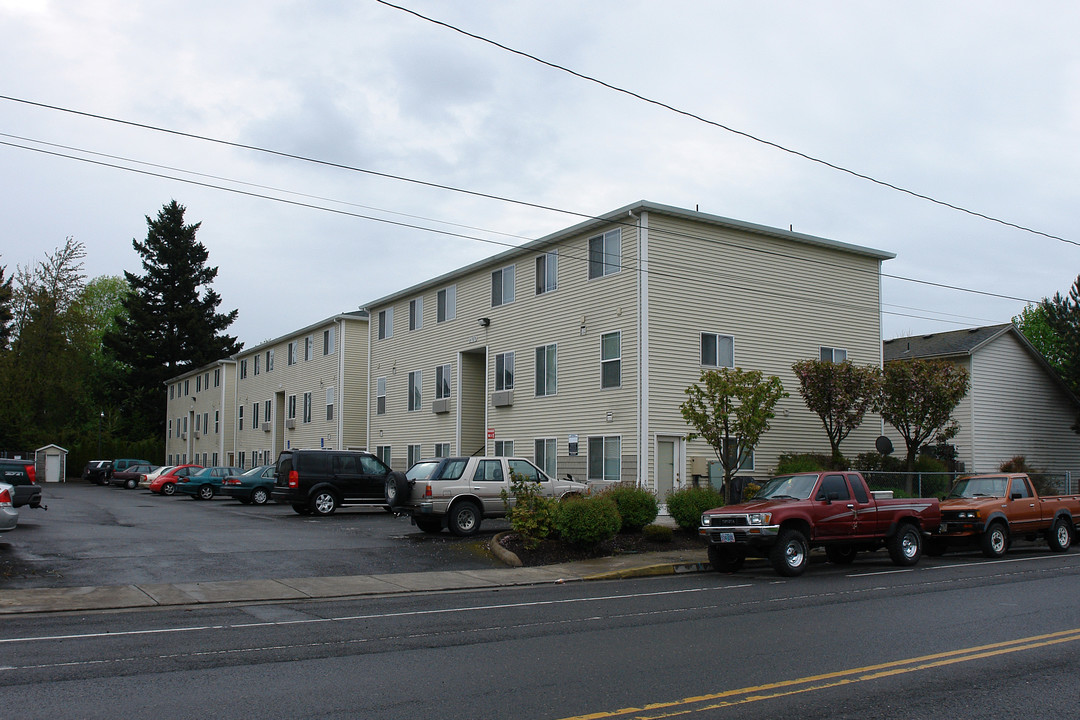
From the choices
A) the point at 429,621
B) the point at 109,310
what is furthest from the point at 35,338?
the point at 429,621

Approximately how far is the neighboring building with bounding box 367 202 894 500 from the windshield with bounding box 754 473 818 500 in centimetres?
742

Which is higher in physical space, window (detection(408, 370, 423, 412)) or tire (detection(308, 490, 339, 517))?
window (detection(408, 370, 423, 412))

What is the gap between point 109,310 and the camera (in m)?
94.2

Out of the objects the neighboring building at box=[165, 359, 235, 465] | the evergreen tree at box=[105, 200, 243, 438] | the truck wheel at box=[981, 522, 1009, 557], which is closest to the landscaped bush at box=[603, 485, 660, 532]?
the truck wheel at box=[981, 522, 1009, 557]

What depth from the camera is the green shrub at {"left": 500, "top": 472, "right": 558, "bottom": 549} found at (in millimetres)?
17688

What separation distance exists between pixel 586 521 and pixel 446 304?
18.6m

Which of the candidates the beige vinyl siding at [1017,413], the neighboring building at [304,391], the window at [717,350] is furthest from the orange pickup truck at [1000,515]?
the neighboring building at [304,391]

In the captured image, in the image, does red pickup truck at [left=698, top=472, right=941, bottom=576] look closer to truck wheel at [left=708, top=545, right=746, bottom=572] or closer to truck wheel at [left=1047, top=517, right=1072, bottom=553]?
truck wheel at [left=708, top=545, right=746, bottom=572]

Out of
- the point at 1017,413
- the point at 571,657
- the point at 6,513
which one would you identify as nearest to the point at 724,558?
the point at 571,657

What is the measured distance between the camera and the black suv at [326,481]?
1080 inches

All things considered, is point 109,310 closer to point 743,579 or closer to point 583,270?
point 583,270

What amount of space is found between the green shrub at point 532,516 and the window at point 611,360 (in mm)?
7795

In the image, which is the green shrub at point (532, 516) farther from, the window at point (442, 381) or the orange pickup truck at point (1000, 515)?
the window at point (442, 381)

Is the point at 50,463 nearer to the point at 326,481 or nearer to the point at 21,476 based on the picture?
the point at 21,476
